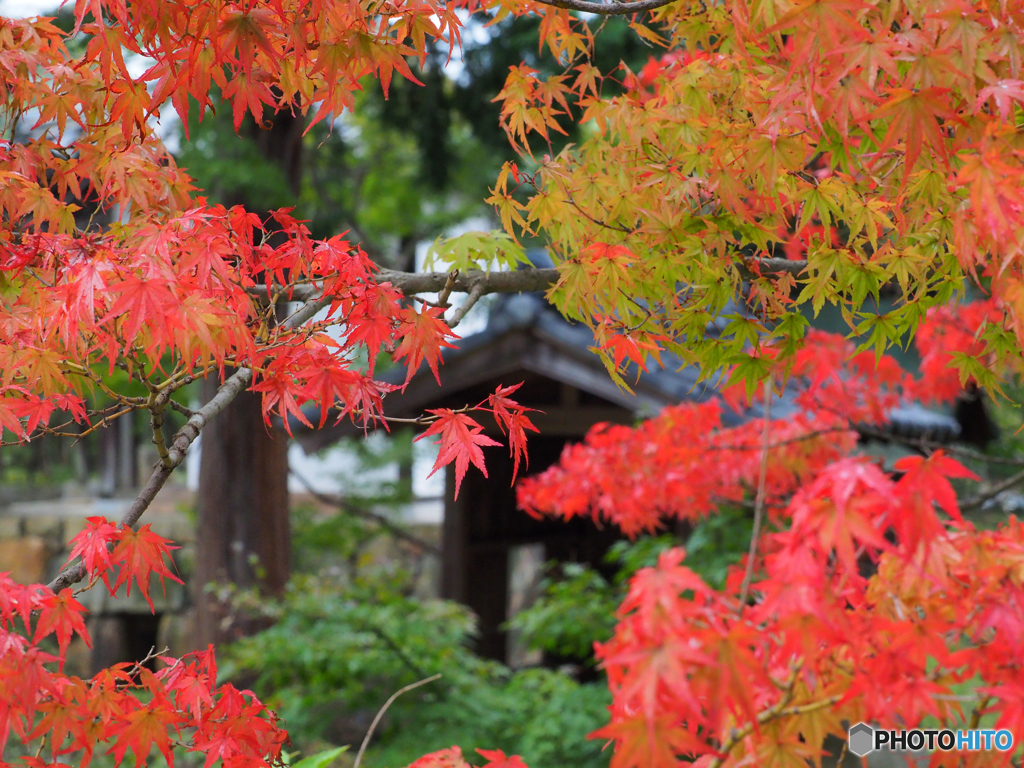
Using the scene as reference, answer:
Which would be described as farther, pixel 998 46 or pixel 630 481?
pixel 630 481

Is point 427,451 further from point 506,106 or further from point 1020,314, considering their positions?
point 1020,314

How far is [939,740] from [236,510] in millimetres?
6399

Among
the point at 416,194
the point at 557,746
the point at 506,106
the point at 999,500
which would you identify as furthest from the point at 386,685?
the point at 416,194

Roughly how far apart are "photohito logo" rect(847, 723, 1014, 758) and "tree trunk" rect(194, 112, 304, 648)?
229 inches

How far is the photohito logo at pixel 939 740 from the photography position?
1444 mm

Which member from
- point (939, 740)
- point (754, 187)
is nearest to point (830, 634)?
point (939, 740)

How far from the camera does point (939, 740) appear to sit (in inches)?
57.8

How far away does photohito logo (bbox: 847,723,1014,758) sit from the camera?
1.44 meters

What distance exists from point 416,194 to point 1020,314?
38.4 ft

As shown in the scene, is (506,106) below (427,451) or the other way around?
the other way around

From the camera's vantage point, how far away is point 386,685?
560 centimetres

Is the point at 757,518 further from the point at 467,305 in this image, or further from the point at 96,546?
the point at 96,546

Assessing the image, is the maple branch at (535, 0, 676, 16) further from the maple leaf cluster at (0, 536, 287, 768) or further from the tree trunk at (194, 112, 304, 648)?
the tree trunk at (194, 112, 304, 648)

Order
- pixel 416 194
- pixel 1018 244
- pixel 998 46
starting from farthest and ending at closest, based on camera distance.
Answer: pixel 416 194, pixel 998 46, pixel 1018 244
